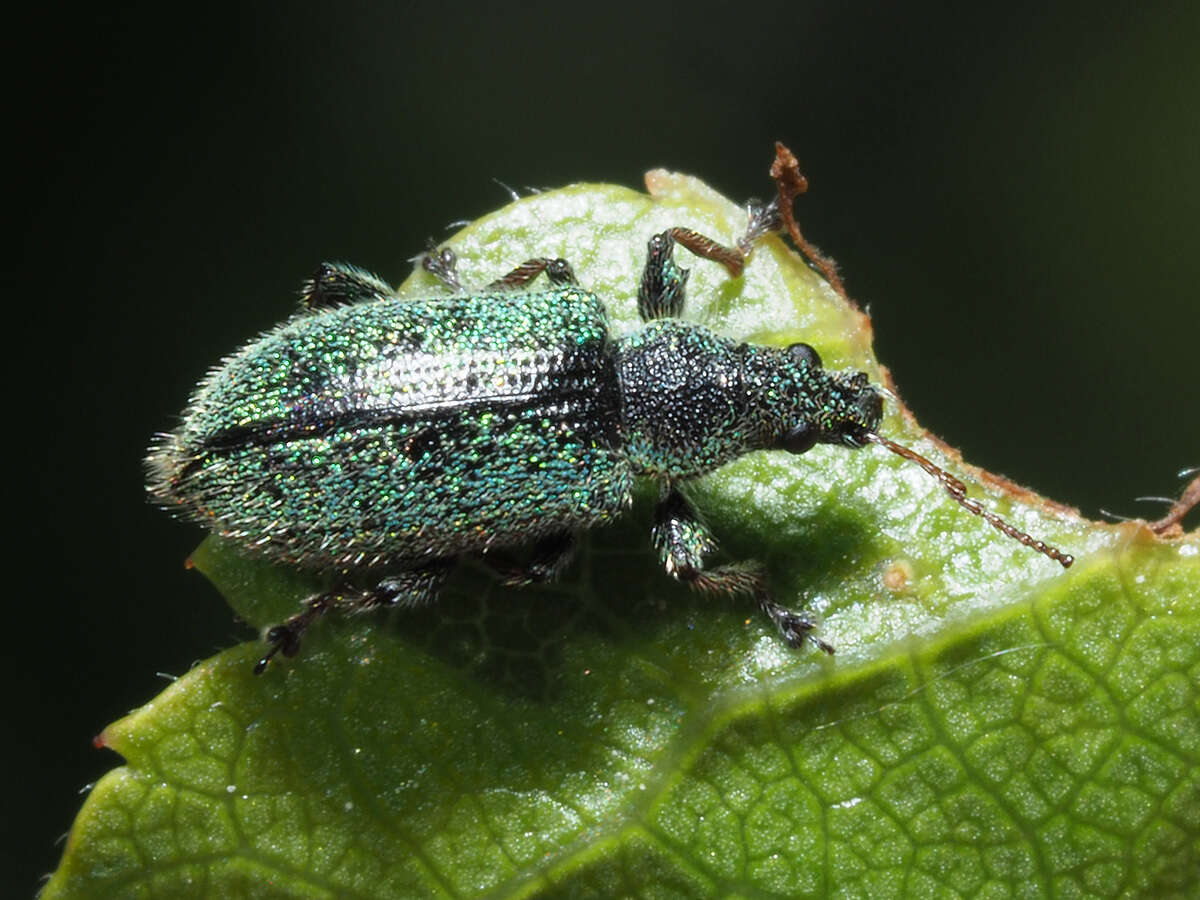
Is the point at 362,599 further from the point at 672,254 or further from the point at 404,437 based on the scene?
the point at 672,254

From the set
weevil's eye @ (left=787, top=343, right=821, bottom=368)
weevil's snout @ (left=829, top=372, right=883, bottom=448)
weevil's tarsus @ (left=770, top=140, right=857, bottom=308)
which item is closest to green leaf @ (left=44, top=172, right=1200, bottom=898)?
weevil's snout @ (left=829, top=372, right=883, bottom=448)

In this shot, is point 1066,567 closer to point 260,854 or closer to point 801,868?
point 801,868

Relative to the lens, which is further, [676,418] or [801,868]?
[676,418]

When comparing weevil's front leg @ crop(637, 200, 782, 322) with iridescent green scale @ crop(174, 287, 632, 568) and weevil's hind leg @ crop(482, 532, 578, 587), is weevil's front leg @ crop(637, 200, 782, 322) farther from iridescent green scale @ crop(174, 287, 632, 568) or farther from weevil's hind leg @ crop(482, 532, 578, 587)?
weevil's hind leg @ crop(482, 532, 578, 587)

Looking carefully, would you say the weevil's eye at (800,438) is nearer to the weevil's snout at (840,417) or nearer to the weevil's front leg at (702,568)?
the weevil's snout at (840,417)

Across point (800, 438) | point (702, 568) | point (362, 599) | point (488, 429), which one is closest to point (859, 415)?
point (800, 438)

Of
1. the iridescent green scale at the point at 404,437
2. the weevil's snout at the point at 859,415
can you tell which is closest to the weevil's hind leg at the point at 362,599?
the iridescent green scale at the point at 404,437

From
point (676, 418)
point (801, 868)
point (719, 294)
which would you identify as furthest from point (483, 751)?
point (719, 294)
